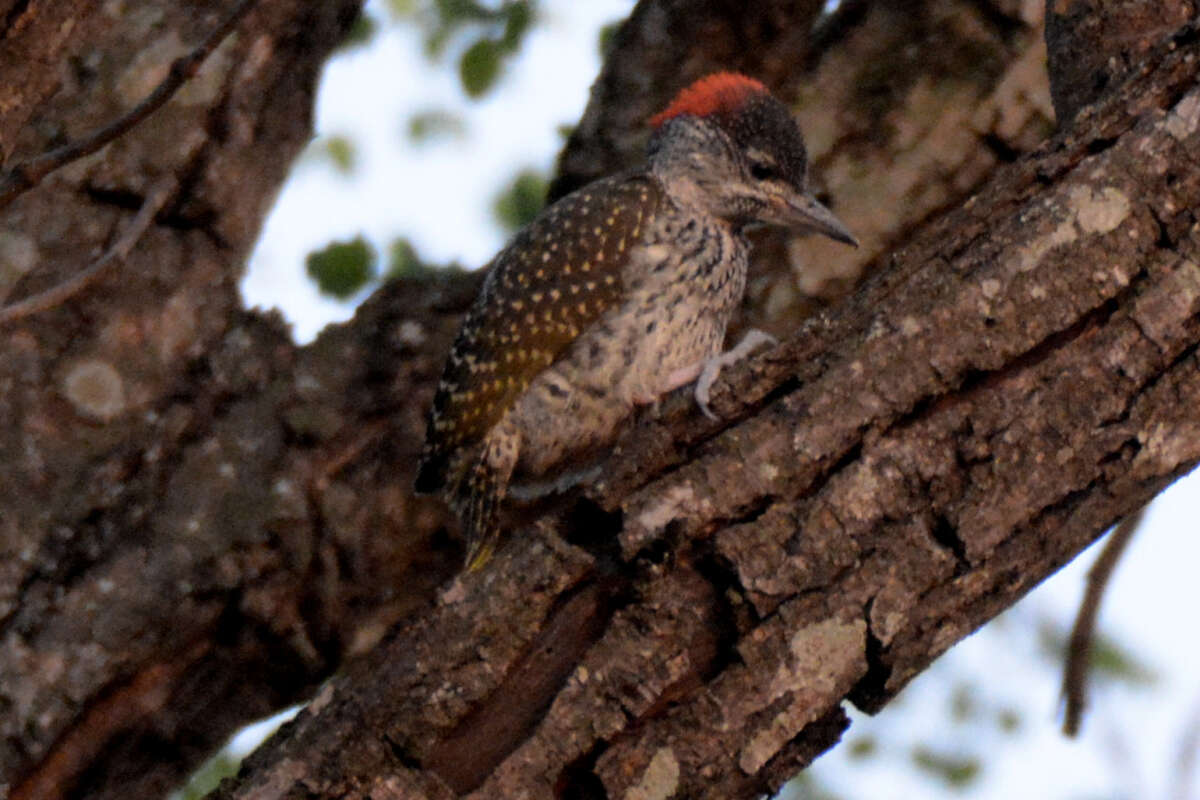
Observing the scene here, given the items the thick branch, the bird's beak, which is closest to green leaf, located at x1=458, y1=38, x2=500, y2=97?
the bird's beak

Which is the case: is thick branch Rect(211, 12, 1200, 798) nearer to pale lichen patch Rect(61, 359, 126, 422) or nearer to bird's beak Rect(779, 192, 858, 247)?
bird's beak Rect(779, 192, 858, 247)

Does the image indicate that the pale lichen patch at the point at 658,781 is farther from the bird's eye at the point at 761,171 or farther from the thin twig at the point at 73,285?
the bird's eye at the point at 761,171

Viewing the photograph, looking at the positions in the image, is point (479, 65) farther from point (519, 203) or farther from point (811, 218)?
point (811, 218)

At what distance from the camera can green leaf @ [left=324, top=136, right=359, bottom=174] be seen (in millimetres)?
5336

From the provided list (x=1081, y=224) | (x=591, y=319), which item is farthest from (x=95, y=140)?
(x=591, y=319)

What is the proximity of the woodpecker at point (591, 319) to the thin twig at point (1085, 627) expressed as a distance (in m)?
1.00

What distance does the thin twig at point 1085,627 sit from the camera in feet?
10.4

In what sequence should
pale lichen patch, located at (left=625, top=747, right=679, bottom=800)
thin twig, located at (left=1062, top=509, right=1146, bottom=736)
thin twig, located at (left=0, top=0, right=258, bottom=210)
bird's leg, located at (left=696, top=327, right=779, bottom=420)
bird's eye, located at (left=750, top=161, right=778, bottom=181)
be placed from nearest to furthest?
thin twig, located at (left=0, top=0, right=258, bottom=210), pale lichen patch, located at (left=625, top=747, right=679, bottom=800), bird's leg, located at (left=696, top=327, right=779, bottom=420), thin twig, located at (left=1062, top=509, right=1146, bottom=736), bird's eye, located at (left=750, top=161, right=778, bottom=181)

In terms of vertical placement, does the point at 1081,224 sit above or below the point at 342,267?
below

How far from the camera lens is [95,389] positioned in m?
3.39

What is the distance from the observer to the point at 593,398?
3604 mm

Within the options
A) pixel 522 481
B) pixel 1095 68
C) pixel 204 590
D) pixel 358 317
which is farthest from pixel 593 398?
pixel 1095 68

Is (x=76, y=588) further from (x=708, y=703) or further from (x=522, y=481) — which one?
(x=708, y=703)

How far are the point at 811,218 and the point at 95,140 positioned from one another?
1977 mm
